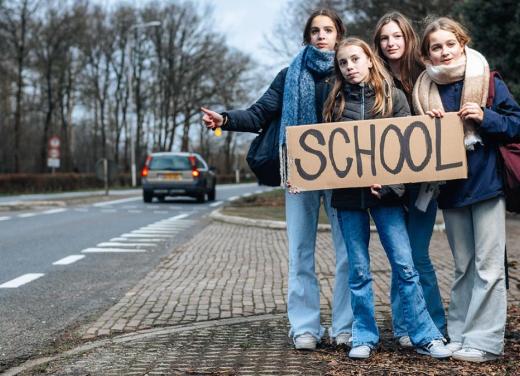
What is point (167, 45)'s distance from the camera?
5538cm

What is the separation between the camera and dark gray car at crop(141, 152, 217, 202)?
26.0 meters

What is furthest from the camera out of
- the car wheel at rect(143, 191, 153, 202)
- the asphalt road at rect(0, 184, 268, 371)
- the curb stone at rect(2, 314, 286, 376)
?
the car wheel at rect(143, 191, 153, 202)

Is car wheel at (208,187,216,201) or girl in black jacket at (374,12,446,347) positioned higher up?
girl in black jacket at (374,12,446,347)

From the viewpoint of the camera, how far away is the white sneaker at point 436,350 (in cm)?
426

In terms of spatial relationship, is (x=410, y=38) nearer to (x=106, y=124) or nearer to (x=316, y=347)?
(x=316, y=347)

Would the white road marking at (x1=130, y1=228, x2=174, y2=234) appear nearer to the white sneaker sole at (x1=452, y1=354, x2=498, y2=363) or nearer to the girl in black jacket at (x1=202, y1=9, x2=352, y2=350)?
the girl in black jacket at (x1=202, y1=9, x2=352, y2=350)

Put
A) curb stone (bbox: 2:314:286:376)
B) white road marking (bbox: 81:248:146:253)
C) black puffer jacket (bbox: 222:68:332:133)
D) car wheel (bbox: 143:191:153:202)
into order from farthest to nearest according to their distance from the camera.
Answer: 1. car wheel (bbox: 143:191:153:202)
2. white road marking (bbox: 81:248:146:253)
3. black puffer jacket (bbox: 222:68:332:133)
4. curb stone (bbox: 2:314:286:376)

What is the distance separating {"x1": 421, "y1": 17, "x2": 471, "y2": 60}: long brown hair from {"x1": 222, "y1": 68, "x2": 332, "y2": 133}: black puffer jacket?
1.89 ft

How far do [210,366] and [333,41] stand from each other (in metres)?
1.98

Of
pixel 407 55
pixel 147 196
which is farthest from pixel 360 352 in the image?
pixel 147 196

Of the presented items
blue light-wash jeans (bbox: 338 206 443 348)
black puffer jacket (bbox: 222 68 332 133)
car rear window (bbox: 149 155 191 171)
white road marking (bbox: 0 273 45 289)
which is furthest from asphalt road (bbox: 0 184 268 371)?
car rear window (bbox: 149 155 191 171)

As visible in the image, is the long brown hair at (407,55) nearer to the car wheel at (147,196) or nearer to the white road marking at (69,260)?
the white road marking at (69,260)

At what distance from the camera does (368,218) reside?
452 cm

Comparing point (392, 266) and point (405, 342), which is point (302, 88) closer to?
point (392, 266)
